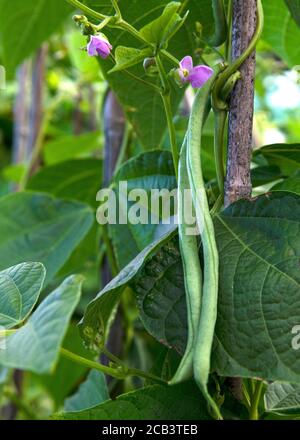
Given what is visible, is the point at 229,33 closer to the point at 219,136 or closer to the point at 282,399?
the point at 219,136

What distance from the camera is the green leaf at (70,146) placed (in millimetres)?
1319

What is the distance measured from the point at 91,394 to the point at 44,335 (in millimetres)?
387

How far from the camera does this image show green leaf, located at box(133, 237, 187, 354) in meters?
0.44

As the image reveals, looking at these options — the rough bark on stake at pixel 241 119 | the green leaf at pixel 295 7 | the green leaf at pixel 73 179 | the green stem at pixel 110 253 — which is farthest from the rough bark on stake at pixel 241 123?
the green leaf at pixel 73 179

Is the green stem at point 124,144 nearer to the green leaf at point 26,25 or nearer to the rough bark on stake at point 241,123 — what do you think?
the green leaf at point 26,25

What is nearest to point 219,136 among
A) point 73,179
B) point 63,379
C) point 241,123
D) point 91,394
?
point 241,123

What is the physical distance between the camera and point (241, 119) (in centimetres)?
46

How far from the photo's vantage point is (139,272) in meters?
0.46

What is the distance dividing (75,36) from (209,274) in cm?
115

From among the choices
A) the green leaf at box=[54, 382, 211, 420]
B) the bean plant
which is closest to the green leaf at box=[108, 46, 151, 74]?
the bean plant

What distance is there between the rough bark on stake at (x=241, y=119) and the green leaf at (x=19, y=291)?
14 cm

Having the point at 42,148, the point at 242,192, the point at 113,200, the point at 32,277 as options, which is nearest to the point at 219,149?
the point at 242,192
